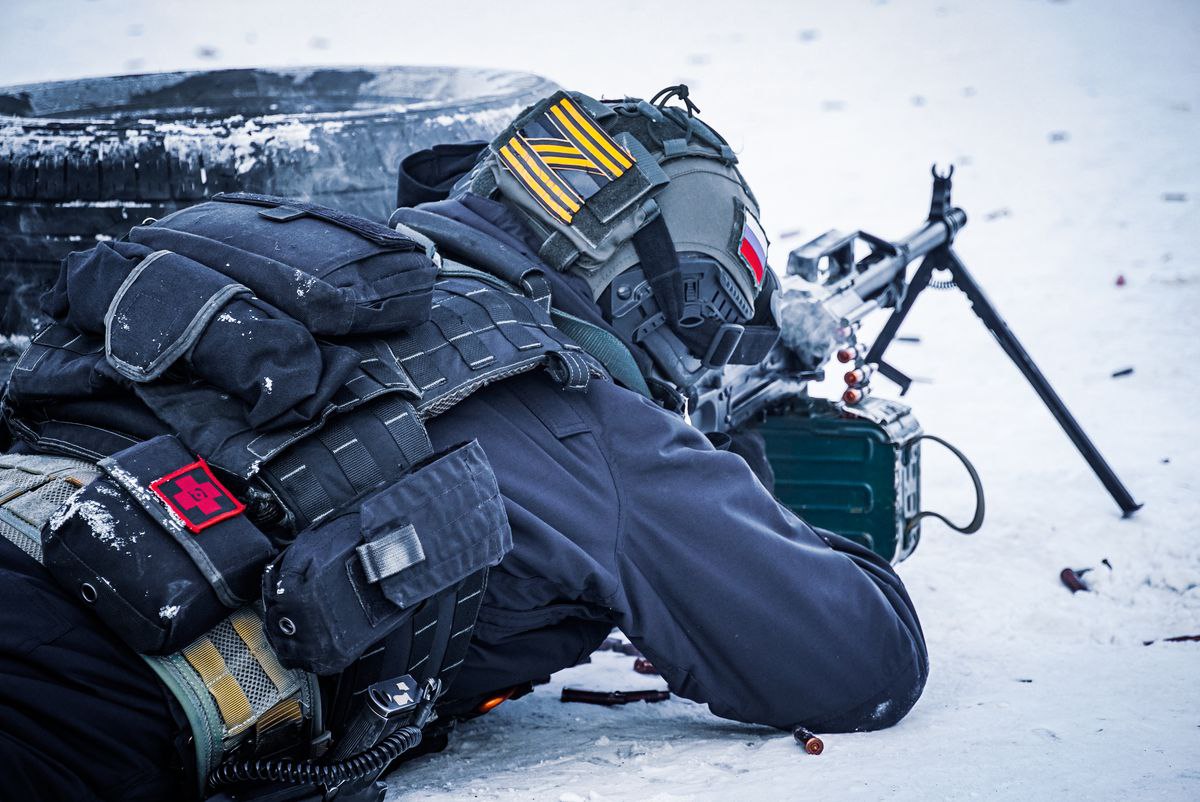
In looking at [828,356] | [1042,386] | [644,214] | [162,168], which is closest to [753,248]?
[644,214]

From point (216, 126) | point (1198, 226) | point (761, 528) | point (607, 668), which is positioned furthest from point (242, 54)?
point (761, 528)

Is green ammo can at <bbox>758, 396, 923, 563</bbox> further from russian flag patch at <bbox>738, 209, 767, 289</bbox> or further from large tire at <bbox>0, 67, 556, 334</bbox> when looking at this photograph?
large tire at <bbox>0, 67, 556, 334</bbox>

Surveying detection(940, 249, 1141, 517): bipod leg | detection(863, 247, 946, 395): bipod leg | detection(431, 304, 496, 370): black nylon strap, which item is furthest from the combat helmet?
detection(940, 249, 1141, 517): bipod leg

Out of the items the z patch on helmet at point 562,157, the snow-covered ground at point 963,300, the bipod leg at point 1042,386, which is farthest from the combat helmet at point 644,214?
the bipod leg at point 1042,386

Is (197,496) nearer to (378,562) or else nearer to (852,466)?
(378,562)

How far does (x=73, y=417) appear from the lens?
173cm

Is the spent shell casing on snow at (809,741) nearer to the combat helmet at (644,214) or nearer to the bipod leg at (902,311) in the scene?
the combat helmet at (644,214)

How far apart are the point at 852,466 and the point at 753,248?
814 mm

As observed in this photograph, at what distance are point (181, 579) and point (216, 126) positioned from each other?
2134 millimetres

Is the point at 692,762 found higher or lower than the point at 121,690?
lower

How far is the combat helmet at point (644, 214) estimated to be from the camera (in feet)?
6.89

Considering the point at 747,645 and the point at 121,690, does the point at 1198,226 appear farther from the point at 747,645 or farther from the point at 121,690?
the point at 121,690

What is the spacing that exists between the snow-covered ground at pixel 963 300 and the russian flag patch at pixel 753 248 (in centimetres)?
84

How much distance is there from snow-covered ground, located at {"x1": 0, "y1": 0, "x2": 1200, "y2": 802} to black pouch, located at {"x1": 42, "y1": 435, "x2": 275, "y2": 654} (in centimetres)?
48
